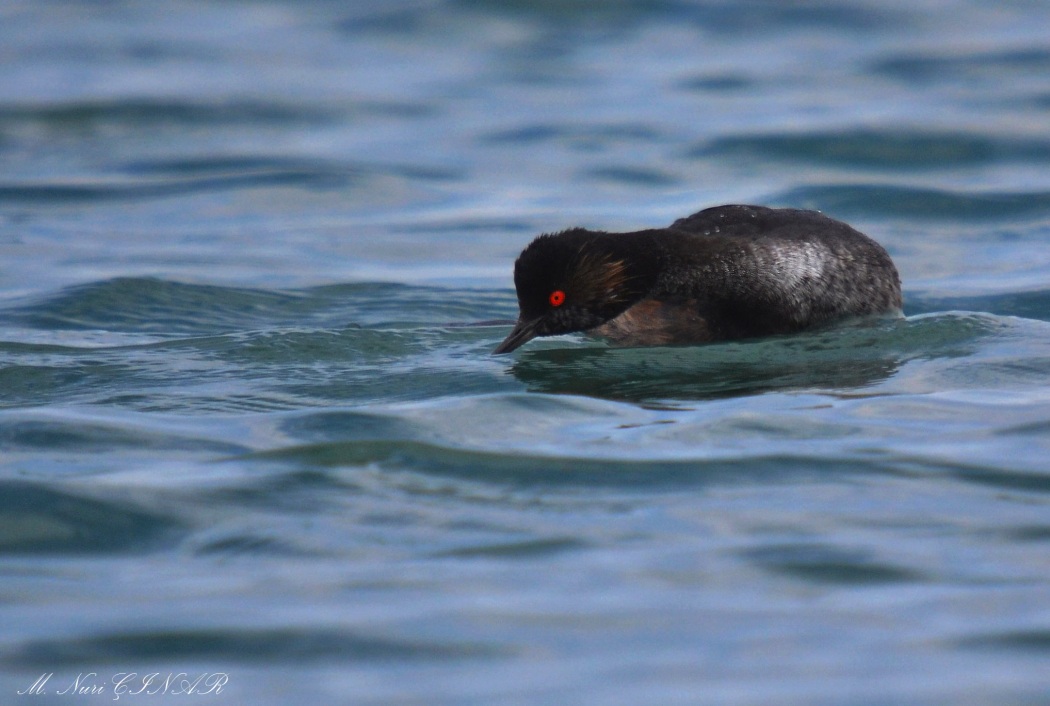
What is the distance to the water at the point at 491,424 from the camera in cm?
441

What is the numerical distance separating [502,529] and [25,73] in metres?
15.4

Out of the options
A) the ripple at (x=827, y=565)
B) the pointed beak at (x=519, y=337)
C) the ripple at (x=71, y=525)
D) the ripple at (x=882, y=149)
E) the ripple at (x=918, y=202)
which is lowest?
the ripple at (x=71, y=525)

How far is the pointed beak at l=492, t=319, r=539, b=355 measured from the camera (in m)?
8.23

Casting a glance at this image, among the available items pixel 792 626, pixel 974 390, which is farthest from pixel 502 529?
pixel 974 390

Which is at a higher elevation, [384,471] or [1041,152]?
[1041,152]

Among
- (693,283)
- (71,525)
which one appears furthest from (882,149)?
(71,525)

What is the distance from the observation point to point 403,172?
50.1 ft

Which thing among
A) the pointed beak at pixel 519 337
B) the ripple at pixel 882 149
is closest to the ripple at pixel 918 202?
the ripple at pixel 882 149

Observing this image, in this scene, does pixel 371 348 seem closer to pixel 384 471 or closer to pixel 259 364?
pixel 259 364

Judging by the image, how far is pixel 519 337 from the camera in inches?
324

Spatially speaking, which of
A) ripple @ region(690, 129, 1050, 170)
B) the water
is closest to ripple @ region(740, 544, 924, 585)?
the water

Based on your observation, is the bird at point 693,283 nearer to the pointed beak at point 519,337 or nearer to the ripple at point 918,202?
the pointed beak at point 519,337

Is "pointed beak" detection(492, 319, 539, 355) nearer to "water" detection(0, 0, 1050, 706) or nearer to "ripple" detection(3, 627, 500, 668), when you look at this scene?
"water" detection(0, 0, 1050, 706)

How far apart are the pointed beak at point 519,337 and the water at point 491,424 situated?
0.60 ft
